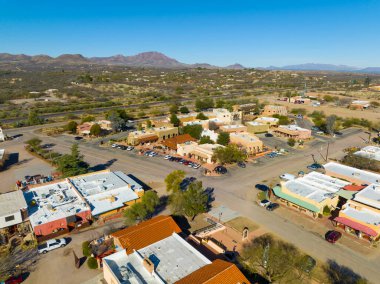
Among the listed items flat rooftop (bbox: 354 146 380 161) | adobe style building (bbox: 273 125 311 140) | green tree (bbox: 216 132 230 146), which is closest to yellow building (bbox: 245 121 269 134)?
adobe style building (bbox: 273 125 311 140)

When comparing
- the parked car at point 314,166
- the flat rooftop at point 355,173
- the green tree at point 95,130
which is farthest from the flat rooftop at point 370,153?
the green tree at point 95,130

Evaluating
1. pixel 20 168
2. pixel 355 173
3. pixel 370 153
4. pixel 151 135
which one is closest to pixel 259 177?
pixel 355 173

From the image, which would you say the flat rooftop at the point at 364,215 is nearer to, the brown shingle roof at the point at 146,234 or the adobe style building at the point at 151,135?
the brown shingle roof at the point at 146,234

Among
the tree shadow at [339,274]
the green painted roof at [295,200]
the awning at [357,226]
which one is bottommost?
the tree shadow at [339,274]

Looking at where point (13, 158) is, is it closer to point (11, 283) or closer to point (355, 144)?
point (11, 283)

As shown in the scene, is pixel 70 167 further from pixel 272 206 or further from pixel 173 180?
pixel 272 206
